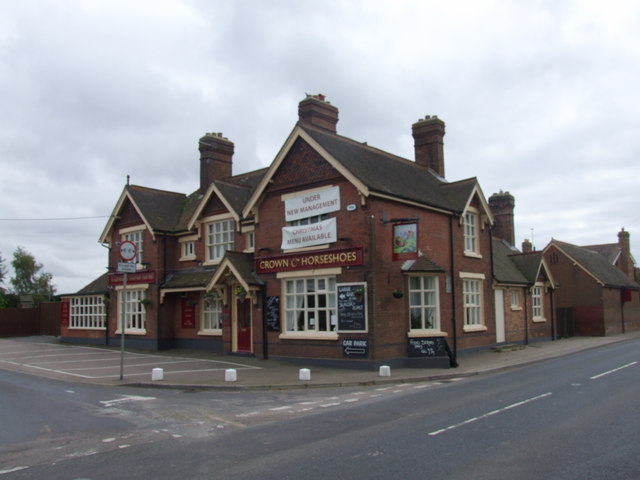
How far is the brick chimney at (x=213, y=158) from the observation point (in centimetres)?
2881

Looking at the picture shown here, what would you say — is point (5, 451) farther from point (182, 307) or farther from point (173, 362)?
point (182, 307)

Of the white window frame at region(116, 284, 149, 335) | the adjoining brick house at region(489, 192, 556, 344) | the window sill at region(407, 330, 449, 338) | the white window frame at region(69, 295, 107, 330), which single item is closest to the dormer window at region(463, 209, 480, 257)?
the adjoining brick house at region(489, 192, 556, 344)

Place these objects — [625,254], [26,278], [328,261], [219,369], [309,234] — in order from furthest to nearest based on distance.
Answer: [26,278] < [625,254] < [309,234] < [328,261] < [219,369]

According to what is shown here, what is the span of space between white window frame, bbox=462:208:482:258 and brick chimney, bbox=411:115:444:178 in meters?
3.13

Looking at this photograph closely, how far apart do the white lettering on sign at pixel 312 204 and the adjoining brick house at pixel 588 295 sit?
19.0m

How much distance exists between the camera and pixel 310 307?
64.9 ft

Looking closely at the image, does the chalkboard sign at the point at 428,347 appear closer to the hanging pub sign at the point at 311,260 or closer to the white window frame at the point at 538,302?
the hanging pub sign at the point at 311,260

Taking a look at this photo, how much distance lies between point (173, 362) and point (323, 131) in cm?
1018

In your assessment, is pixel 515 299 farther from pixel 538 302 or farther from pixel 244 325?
pixel 244 325

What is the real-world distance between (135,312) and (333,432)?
68.4ft

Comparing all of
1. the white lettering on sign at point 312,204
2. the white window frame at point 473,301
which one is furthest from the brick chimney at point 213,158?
the white window frame at point 473,301

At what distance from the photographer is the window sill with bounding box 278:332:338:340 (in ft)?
61.9

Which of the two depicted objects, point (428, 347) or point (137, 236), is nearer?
point (428, 347)

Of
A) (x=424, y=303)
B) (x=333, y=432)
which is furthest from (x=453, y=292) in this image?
(x=333, y=432)
